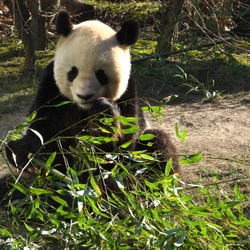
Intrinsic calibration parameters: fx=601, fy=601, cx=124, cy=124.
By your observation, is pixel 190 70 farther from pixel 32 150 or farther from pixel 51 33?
pixel 32 150

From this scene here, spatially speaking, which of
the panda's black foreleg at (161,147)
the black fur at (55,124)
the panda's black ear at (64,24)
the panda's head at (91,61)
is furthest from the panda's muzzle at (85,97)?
the panda's black foreleg at (161,147)

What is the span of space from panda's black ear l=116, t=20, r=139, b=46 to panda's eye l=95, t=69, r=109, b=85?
13.2 inches

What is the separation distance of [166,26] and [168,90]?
3.35 feet

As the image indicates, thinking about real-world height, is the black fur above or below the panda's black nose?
below

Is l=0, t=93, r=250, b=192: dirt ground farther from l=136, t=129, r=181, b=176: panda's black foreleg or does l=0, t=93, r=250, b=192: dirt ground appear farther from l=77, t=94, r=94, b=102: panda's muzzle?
l=77, t=94, r=94, b=102: panda's muzzle


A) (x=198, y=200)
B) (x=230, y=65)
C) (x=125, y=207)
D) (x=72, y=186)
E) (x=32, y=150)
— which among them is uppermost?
(x=72, y=186)

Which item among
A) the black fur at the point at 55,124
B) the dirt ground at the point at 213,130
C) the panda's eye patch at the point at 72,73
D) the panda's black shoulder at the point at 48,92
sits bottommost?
the dirt ground at the point at 213,130

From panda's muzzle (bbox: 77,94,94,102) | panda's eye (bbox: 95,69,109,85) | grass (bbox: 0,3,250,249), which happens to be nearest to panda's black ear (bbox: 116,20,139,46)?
panda's eye (bbox: 95,69,109,85)

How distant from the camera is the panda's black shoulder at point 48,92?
167 inches

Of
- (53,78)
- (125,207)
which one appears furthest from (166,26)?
(125,207)

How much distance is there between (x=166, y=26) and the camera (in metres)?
7.52

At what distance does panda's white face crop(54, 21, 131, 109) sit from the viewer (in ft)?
13.4

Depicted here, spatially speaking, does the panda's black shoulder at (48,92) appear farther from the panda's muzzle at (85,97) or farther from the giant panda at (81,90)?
the panda's muzzle at (85,97)

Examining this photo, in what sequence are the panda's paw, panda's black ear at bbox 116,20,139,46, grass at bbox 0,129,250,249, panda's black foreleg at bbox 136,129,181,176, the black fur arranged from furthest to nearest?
panda's black foreleg at bbox 136,129,181,176 < panda's black ear at bbox 116,20,139,46 < the black fur < the panda's paw < grass at bbox 0,129,250,249
